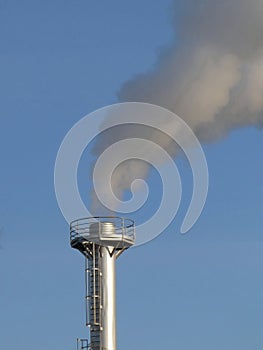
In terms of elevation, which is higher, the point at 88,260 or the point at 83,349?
the point at 88,260

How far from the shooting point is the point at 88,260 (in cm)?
6725

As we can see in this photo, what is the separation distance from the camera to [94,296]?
66250 millimetres

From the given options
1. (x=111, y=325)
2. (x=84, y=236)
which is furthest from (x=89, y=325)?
(x=84, y=236)

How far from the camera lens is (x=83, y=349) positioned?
65438mm

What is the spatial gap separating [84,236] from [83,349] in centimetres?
782

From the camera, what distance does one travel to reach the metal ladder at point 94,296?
65.5m

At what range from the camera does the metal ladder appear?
2579 inches

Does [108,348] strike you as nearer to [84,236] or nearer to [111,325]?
[111,325]

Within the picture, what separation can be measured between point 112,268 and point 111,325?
4.02m

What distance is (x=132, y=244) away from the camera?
224ft

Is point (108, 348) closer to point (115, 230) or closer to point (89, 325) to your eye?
point (89, 325)

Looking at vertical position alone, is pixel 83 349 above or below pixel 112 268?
below

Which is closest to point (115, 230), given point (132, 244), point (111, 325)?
point (132, 244)

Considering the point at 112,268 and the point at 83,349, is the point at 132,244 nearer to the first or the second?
the point at 112,268
